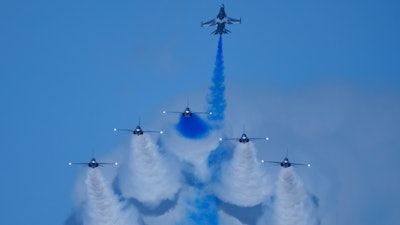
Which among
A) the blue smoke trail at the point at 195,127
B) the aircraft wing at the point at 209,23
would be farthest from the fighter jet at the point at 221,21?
the blue smoke trail at the point at 195,127

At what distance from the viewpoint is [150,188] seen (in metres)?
104

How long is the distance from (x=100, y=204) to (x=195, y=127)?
42.1 feet

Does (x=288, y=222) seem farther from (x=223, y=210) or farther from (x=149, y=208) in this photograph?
(x=149, y=208)

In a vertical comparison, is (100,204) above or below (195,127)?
below

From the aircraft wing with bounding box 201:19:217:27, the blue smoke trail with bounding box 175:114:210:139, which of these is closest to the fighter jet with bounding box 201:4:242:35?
the aircraft wing with bounding box 201:19:217:27

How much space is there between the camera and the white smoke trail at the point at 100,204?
10225 cm

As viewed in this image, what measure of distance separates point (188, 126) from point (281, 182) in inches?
471

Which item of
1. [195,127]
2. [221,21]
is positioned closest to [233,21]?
[221,21]

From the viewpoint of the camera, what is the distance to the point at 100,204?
102688mm

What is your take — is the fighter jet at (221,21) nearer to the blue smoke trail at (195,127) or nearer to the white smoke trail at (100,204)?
the blue smoke trail at (195,127)

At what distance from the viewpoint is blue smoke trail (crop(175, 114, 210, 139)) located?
347ft

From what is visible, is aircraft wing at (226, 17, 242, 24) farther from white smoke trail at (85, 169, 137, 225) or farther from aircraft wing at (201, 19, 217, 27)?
white smoke trail at (85, 169, 137, 225)

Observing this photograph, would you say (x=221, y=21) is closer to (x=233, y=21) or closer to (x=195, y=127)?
(x=233, y=21)

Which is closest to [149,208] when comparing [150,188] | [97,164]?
[150,188]
